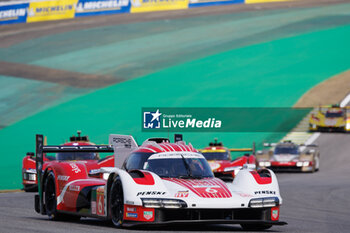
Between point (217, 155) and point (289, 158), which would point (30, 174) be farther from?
point (289, 158)

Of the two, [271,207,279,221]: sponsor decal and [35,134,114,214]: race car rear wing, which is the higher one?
[35,134,114,214]: race car rear wing

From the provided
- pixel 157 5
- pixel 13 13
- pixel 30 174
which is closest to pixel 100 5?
pixel 157 5

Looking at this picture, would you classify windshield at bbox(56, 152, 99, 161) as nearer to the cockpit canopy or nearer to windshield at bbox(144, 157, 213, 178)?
the cockpit canopy

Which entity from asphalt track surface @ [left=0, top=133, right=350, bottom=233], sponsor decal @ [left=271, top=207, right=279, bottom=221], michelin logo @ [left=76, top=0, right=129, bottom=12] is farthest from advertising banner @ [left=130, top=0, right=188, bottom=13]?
sponsor decal @ [left=271, top=207, right=279, bottom=221]

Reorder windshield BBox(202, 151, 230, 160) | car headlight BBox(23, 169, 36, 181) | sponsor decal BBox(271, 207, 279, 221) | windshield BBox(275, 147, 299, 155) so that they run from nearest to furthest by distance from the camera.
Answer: sponsor decal BBox(271, 207, 279, 221), car headlight BBox(23, 169, 36, 181), windshield BBox(202, 151, 230, 160), windshield BBox(275, 147, 299, 155)

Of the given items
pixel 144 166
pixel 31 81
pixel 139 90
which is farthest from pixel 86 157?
pixel 31 81

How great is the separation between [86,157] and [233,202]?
14.1 metres

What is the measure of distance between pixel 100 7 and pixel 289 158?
122 feet

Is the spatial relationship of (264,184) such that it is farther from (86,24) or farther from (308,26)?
(86,24)

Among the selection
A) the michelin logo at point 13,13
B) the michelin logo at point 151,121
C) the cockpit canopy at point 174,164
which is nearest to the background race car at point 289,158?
the michelin logo at point 151,121

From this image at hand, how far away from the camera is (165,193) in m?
11.0

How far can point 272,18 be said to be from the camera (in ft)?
207

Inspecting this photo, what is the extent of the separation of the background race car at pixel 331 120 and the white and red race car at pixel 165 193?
28.3 m

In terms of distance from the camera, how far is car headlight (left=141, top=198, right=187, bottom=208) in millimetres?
10789
